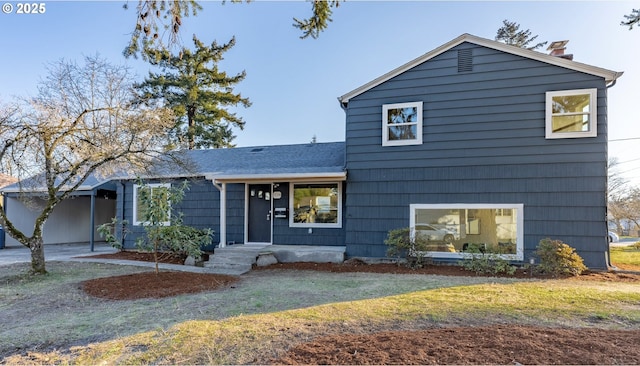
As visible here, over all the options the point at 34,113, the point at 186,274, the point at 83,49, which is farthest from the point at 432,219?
the point at 83,49

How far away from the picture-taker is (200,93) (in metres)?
23.0

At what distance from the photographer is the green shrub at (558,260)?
6926mm

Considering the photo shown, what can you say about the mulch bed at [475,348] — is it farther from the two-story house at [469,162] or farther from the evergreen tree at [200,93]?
the evergreen tree at [200,93]

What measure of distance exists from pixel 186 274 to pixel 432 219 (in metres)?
5.75

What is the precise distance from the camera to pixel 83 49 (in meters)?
8.68

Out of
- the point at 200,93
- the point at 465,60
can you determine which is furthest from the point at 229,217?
the point at 200,93

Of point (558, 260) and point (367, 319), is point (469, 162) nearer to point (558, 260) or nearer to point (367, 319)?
point (558, 260)

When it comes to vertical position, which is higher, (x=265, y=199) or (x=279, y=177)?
(x=279, y=177)

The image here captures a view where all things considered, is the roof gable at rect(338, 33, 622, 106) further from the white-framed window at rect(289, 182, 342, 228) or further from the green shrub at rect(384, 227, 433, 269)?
the green shrub at rect(384, 227, 433, 269)

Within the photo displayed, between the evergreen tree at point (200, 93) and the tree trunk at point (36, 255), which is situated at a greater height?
the evergreen tree at point (200, 93)

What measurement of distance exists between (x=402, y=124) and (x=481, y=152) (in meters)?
1.94

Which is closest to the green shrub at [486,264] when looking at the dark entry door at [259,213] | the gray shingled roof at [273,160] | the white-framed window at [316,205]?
the white-framed window at [316,205]

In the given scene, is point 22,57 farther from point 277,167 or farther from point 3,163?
point 277,167

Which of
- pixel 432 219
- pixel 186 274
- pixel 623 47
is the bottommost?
pixel 186 274
